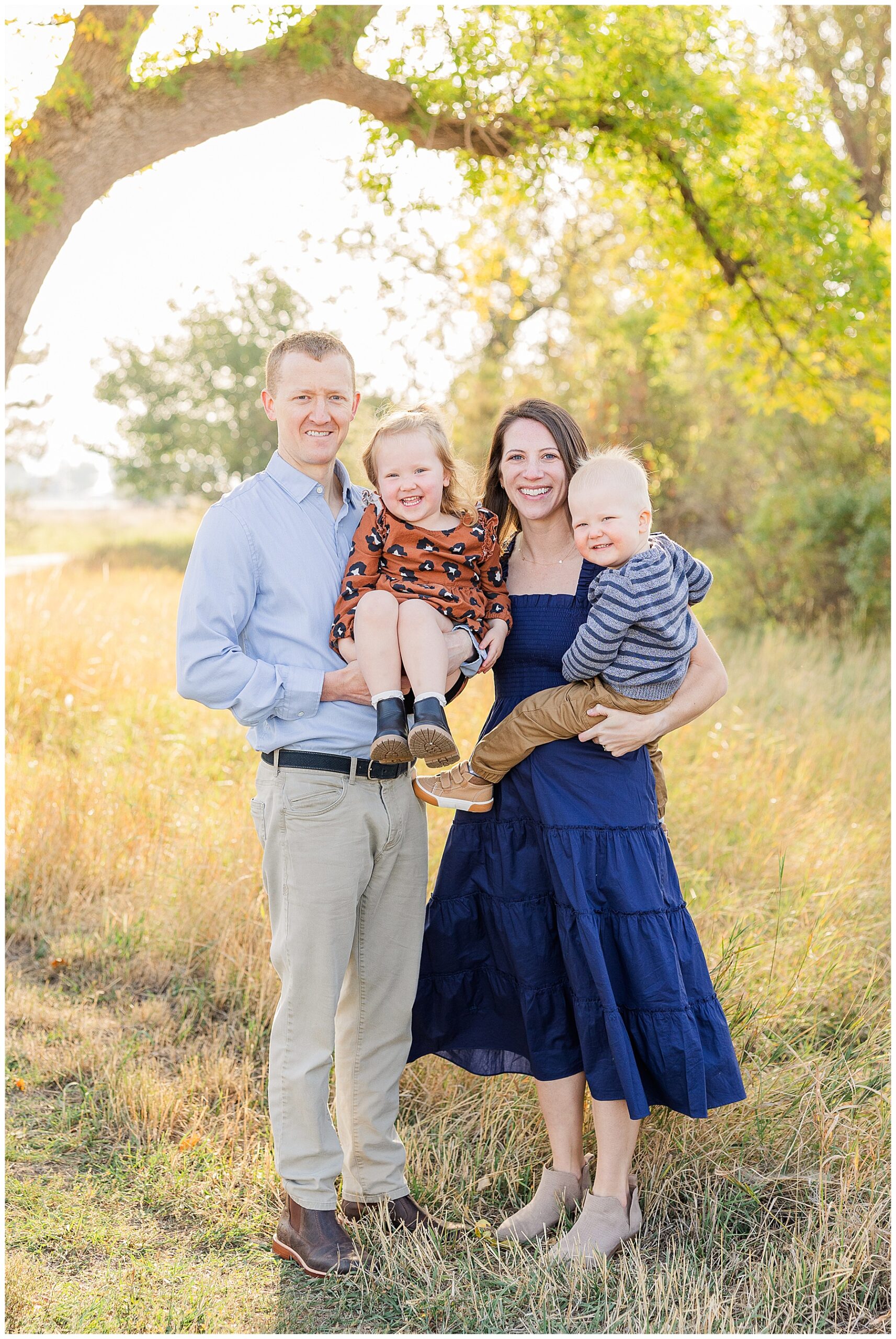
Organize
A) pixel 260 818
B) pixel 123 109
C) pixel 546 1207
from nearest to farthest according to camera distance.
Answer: pixel 260 818 < pixel 546 1207 < pixel 123 109

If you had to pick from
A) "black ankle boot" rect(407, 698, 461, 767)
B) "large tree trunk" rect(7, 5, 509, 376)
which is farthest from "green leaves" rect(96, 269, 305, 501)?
"black ankle boot" rect(407, 698, 461, 767)

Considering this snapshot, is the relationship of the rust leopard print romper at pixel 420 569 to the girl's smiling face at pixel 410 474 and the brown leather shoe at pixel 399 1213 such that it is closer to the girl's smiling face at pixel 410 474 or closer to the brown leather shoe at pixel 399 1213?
the girl's smiling face at pixel 410 474

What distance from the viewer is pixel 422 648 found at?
9.27 ft

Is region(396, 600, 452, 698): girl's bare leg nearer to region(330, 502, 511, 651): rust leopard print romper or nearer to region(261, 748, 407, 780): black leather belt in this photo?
region(330, 502, 511, 651): rust leopard print romper

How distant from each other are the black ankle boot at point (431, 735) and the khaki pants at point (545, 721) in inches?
7.4

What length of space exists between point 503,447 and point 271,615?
32.9 inches

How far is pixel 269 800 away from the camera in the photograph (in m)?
2.85

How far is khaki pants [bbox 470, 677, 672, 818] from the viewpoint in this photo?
2848mm

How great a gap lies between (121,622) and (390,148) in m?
4.93

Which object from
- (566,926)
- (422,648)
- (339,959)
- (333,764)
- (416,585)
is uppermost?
(416,585)

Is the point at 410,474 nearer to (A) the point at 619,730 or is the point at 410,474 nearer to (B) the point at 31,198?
(A) the point at 619,730

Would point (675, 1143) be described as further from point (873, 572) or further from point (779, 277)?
point (873, 572)

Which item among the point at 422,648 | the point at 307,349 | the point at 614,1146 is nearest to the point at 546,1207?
the point at 614,1146

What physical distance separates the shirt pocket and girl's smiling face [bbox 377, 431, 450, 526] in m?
0.76
